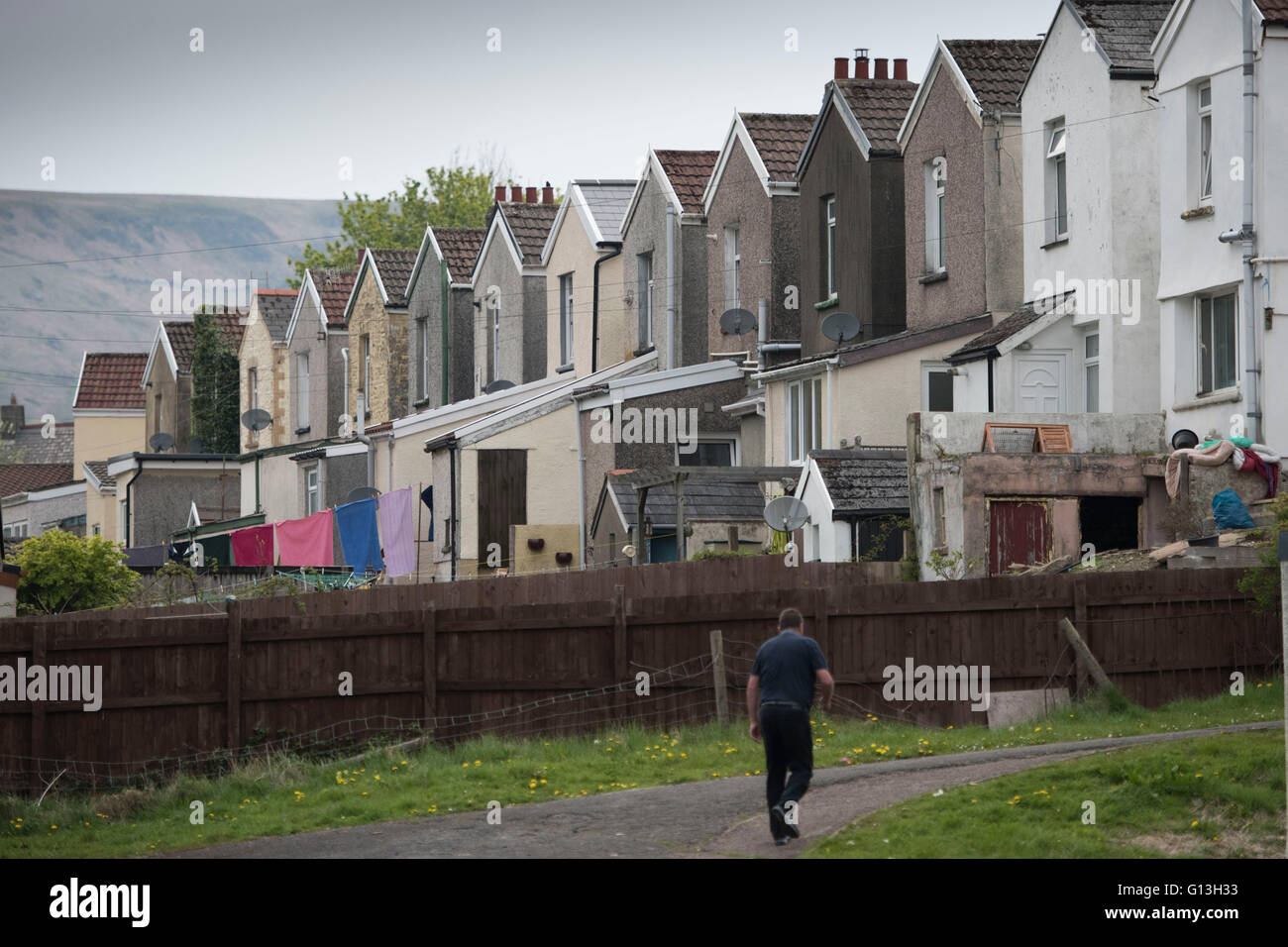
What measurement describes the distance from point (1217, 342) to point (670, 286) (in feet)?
48.0

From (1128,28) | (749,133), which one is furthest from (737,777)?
(749,133)

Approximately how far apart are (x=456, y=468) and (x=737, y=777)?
21.9 meters

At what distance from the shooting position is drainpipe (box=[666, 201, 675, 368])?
125 feet

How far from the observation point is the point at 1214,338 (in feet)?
83.6

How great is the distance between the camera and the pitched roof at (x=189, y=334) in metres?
61.2

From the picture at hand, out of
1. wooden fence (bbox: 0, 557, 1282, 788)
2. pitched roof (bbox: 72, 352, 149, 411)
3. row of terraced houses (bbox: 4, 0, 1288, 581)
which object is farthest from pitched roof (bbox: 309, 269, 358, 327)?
wooden fence (bbox: 0, 557, 1282, 788)

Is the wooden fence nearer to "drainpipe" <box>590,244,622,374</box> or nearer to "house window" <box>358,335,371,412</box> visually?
"drainpipe" <box>590,244,622,374</box>

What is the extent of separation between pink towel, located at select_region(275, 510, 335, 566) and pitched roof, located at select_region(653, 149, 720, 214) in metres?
10.3

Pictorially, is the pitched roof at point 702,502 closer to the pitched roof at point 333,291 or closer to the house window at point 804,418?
the house window at point 804,418

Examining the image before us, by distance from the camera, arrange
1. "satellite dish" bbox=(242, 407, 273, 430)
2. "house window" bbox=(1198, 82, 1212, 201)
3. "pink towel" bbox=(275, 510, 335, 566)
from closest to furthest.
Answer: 1. "house window" bbox=(1198, 82, 1212, 201)
2. "pink towel" bbox=(275, 510, 335, 566)
3. "satellite dish" bbox=(242, 407, 273, 430)

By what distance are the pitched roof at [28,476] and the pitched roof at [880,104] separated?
52.8 metres

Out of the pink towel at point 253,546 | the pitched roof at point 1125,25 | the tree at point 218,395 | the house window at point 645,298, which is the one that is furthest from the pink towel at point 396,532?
the tree at point 218,395

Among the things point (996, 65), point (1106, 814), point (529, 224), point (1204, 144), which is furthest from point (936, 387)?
point (529, 224)
